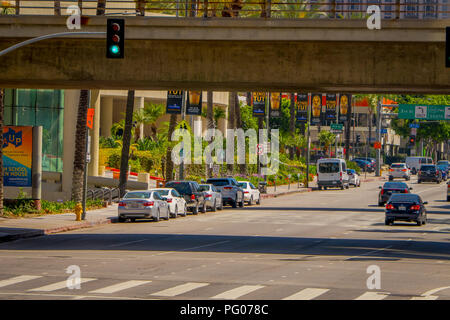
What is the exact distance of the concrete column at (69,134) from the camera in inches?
2110

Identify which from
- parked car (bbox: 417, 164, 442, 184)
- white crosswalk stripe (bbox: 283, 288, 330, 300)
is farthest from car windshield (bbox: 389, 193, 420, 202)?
parked car (bbox: 417, 164, 442, 184)

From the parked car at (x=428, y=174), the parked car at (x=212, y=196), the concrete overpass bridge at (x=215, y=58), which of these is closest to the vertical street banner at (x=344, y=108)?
the parked car at (x=428, y=174)

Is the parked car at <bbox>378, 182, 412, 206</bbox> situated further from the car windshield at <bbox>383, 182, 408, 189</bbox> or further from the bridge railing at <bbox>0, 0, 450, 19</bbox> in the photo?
the bridge railing at <bbox>0, 0, 450, 19</bbox>

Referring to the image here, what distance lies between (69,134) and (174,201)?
11.9 metres

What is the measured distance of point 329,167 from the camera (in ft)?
265

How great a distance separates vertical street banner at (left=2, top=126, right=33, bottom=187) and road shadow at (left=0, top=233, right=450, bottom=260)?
10522 mm

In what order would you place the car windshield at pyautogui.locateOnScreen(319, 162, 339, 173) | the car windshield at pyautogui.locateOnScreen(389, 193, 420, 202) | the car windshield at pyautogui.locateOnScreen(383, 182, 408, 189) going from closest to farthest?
the car windshield at pyautogui.locateOnScreen(389, 193, 420, 202) → the car windshield at pyautogui.locateOnScreen(383, 182, 408, 189) → the car windshield at pyautogui.locateOnScreen(319, 162, 339, 173)

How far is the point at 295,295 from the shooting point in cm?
1802

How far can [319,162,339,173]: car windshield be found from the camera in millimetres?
79750

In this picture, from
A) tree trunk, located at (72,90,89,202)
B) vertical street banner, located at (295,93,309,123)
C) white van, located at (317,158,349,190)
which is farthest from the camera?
vertical street banner, located at (295,93,309,123)

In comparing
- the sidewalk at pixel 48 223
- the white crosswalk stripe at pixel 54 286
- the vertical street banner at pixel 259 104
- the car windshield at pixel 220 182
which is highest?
the vertical street banner at pixel 259 104

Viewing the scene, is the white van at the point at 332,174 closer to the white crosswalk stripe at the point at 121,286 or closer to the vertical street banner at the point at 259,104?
the vertical street banner at the point at 259,104

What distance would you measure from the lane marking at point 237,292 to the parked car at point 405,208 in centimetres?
2324
